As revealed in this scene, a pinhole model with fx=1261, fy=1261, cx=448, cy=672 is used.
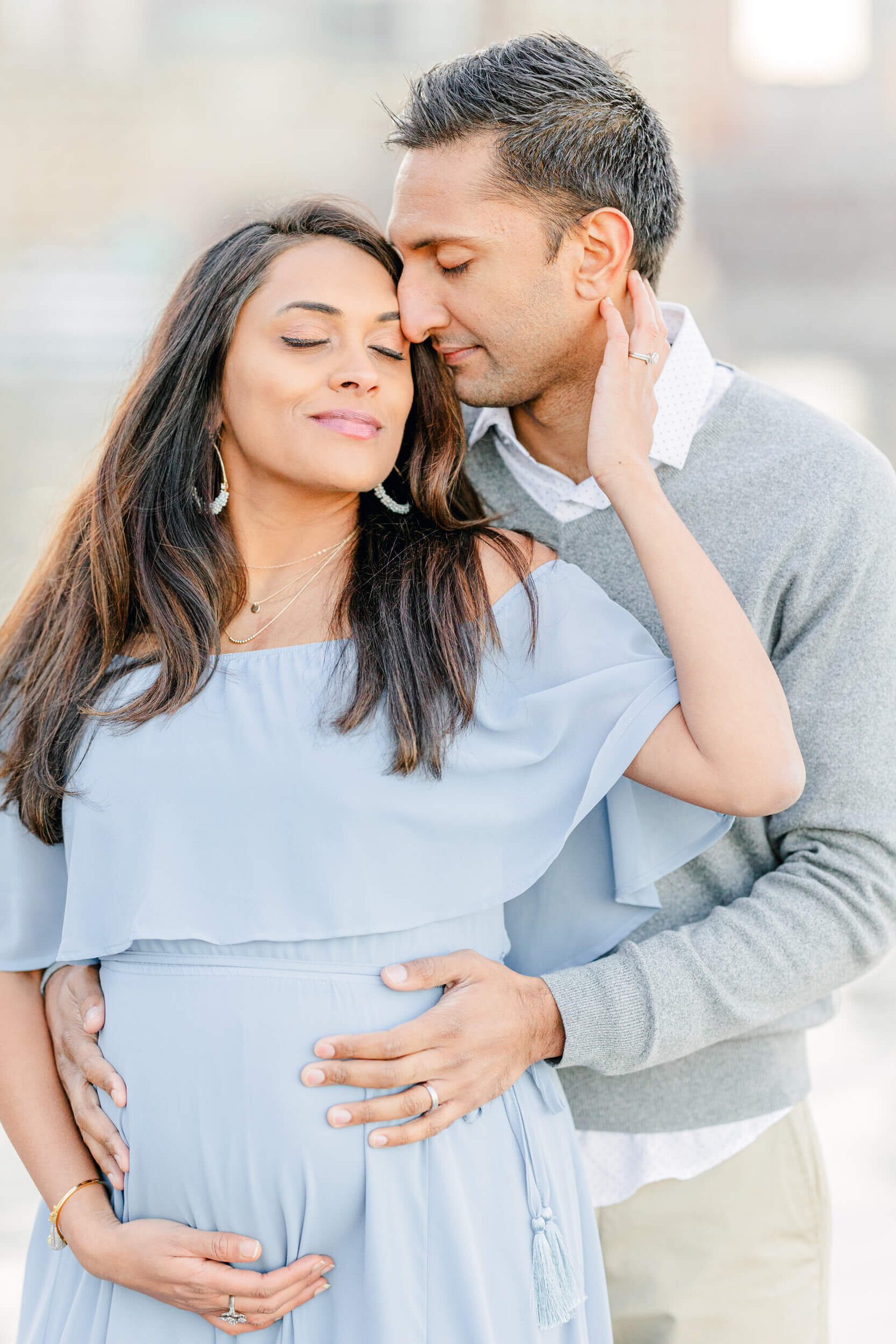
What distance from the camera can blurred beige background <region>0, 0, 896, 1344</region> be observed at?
14.0 meters

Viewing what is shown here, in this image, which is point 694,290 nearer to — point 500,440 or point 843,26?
point 843,26

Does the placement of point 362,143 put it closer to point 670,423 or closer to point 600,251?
point 600,251

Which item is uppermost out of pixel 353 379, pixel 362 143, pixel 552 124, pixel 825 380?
pixel 552 124

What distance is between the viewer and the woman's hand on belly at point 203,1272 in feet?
4.23

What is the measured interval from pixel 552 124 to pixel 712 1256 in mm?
1494

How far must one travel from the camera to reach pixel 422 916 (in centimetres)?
140

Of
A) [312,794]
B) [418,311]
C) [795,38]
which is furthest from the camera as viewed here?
[795,38]

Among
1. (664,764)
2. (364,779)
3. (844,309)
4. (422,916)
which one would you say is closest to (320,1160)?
(422,916)

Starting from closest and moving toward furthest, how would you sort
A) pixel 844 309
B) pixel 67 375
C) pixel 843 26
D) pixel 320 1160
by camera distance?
pixel 320 1160
pixel 67 375
pixel 844 309
pixel 843 26

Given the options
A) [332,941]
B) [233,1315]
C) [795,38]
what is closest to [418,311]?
[332,941]

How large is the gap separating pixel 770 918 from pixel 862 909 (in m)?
0.12

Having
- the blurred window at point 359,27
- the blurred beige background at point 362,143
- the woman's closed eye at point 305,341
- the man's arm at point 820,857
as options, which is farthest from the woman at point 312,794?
the blurred window at point 359,27

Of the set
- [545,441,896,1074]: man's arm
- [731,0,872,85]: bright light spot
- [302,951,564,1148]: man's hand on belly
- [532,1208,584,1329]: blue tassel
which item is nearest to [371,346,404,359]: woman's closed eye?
[545,441,896,1074]: man's arm

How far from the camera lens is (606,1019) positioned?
146 centimetres
